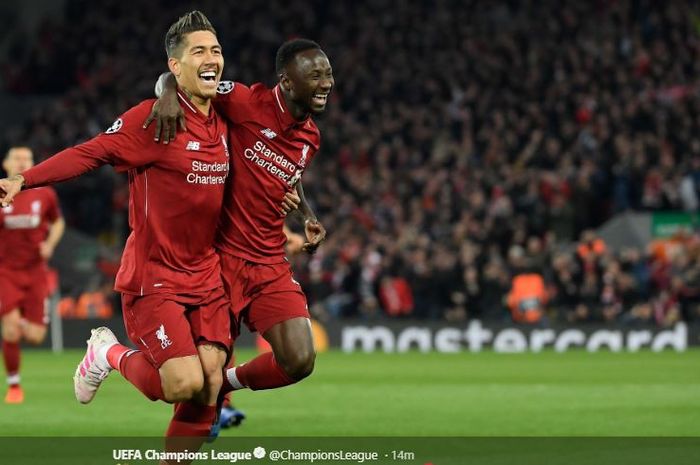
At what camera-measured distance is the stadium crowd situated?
22.9 meters

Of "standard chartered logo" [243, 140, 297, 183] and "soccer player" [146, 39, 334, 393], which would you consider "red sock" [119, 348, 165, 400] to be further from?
"standard chartered logo" [243, 140, 297, 183]

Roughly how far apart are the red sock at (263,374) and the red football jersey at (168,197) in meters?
0.77

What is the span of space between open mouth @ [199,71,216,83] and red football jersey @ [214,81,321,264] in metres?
0.49

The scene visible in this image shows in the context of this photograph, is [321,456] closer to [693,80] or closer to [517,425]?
[517,425]

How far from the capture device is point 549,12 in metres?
28.6

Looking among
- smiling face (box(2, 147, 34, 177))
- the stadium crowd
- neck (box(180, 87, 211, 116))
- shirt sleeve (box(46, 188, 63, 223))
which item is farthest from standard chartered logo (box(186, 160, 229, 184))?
the stadium crowd

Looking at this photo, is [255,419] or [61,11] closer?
[255,419]

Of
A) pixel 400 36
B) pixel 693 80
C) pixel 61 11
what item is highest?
pixel 61 11

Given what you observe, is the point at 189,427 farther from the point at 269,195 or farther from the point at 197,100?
the point at 197,100

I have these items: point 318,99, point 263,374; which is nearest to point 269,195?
point 318,99

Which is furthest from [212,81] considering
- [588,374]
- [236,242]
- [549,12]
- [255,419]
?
[549,12]

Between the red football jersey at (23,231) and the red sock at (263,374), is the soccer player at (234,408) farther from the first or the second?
the red football jersey at (23,231)

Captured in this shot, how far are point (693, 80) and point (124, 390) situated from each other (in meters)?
14.7

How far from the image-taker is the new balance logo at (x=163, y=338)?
7223 mm
